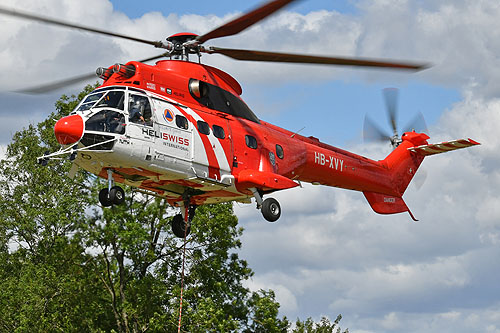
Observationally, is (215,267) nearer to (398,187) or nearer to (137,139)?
(398,187)

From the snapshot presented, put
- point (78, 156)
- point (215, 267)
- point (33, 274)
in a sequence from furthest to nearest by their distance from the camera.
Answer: point (33, 274) < point (215, 267) < point (78, 156)

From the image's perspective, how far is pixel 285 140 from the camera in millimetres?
24391

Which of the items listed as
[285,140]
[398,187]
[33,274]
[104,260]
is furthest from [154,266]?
[285,140]

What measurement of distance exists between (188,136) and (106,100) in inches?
92.7

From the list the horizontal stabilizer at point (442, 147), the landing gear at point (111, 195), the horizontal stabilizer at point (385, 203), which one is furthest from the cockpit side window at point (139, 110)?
the horizontal stabilizer at point (442, 147)

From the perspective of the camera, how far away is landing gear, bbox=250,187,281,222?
22812 mm

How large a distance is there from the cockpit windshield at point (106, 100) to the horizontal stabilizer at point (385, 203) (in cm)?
1117

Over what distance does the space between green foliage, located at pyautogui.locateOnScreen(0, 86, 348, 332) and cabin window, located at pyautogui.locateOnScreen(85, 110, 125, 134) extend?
17.1 metres

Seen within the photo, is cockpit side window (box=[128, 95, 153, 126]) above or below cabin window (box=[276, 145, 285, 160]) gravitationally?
below

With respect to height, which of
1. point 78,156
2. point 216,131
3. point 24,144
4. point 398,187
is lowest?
point 78,156

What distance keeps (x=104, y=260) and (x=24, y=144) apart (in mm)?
9276

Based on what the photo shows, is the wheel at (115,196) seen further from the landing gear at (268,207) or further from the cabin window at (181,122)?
the landing gear at (268,207)

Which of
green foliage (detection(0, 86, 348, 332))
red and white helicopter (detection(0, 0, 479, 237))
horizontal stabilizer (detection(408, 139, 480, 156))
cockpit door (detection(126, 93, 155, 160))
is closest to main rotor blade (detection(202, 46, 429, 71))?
red and white helicopter (detection(0, 0, 479, 237))

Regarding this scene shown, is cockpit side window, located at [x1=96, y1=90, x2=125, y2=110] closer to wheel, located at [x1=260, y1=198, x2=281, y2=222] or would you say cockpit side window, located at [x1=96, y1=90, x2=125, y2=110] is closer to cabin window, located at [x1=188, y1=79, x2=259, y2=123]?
cabin window, located at [x1=188, y1=79, x2=259, y2=123]
